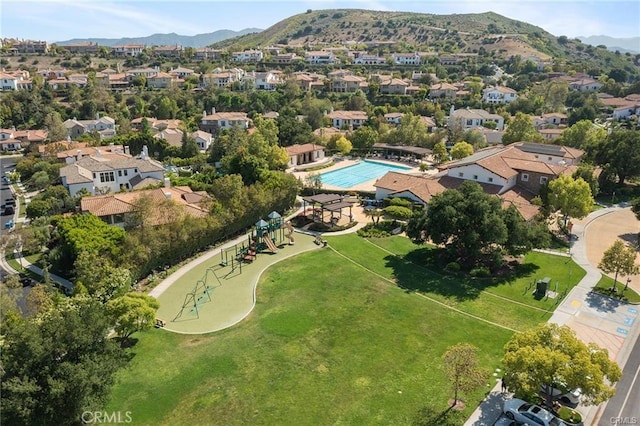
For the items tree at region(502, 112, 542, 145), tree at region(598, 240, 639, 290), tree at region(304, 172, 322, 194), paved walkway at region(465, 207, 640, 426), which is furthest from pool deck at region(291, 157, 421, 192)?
tree at region(598, 240, 639, 290)

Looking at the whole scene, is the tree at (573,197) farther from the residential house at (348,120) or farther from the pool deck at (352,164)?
the residential house at (348,120)

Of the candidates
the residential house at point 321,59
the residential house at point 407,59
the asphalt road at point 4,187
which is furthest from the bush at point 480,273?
the residential house at point 321,59

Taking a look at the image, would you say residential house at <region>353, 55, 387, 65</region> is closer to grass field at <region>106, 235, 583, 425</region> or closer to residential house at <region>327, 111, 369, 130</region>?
residential house at <region>327, 111, 369, 130</region>

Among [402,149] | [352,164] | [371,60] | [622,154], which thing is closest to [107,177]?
[352,164]

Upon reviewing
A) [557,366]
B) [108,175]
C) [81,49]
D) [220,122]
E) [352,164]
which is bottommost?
[352,164]

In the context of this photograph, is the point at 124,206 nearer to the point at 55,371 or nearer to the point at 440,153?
the point at 55,371

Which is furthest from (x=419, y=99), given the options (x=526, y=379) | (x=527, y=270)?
(x=526, y=379)
